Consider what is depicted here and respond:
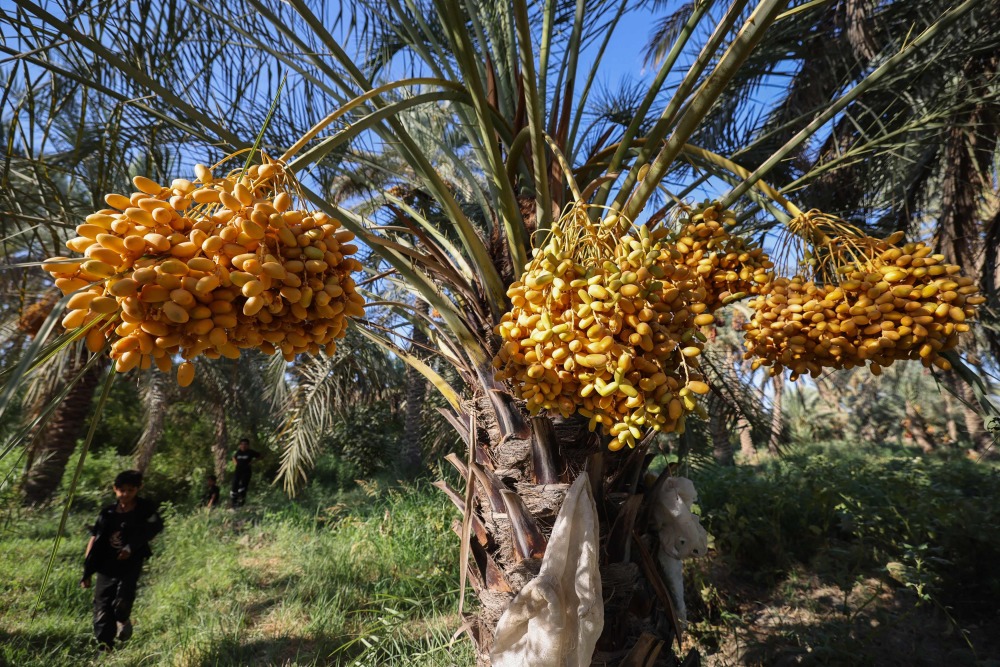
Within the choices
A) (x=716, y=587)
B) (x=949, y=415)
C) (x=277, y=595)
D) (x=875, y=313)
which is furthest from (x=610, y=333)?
(x=949, y=415)

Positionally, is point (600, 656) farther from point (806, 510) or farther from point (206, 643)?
point (806, 510)

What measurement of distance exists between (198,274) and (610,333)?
635 millimetres

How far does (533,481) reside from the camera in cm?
162

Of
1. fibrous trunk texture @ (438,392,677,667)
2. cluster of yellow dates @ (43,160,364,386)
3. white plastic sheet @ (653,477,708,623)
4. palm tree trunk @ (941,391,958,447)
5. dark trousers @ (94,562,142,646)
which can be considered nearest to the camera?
cluster of yellow dates @ (43,160,364,386)

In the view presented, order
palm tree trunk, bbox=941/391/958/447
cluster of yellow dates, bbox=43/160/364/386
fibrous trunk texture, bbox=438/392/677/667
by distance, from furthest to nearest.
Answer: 1. palm tree trunk, bbox=941/391/958/447
2. fibrous trunk texture, bbox=438/392/677/667
3. cluster of yellow dates, bbox=43/160/364/386

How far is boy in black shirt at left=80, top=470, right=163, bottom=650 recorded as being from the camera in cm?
368

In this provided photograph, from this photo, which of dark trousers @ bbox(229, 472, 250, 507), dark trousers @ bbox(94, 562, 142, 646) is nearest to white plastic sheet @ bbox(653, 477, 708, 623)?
dark trousers @ bbox(94, 562, 142, 646)

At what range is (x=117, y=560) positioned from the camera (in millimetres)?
3738

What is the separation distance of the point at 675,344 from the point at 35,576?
263 inches

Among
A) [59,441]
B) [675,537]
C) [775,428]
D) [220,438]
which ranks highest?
[220,438]

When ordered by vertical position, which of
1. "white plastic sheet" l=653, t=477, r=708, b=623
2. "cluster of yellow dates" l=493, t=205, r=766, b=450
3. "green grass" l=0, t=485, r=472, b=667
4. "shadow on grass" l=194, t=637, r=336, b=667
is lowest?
"shadow on grass" l=194, t=637, r=336, b=667

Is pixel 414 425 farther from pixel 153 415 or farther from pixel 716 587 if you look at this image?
pixel 716 587

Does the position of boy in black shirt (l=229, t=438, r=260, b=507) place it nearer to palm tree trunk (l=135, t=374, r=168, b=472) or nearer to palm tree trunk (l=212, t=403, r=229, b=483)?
palm tree trunk (l=135, t=374, r=168, b=472)

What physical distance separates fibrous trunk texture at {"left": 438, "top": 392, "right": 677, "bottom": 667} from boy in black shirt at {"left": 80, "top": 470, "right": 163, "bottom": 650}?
323cm
